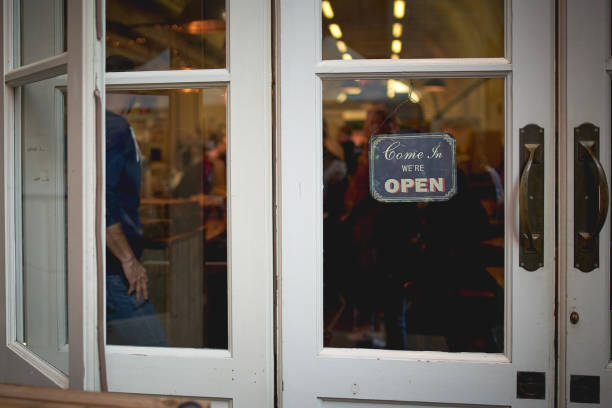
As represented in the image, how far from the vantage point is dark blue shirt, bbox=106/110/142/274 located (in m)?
1.81

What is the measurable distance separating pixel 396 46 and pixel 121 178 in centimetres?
131

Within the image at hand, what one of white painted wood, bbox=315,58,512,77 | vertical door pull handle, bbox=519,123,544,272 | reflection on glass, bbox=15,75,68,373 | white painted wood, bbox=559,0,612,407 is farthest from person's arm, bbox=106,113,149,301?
white painted wood, bbox=559,0,612,407

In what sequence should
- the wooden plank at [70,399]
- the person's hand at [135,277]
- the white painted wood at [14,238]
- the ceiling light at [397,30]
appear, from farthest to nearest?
the person's hand at [135,277]
the ceiling light at [397,30]
the white painted wood at [14,238]
the wooden plank at [70,399]

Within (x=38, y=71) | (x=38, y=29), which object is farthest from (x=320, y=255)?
(x=38, y=29)

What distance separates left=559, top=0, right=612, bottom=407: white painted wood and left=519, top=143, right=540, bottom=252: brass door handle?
0.09 meters

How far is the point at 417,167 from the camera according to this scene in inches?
52.5

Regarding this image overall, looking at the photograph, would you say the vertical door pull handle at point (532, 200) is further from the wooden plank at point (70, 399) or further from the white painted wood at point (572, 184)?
the wooden plank at point (70, 399)

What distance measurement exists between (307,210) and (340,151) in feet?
5.82

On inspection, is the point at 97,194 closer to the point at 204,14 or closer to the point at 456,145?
the point at 456,145

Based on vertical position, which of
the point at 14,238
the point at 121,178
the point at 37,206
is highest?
the point at 121,178

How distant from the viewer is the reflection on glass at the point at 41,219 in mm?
1391

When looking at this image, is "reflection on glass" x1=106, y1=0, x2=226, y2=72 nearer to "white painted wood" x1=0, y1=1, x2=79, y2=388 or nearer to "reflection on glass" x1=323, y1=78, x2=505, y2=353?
"white painted wood" x1=0, y1=1, x2=79, y2=388

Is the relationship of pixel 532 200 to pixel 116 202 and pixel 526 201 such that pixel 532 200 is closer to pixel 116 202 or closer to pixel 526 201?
pixel 526 201

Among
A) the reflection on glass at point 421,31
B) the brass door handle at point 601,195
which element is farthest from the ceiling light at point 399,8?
the brass door handle at point 601,195
